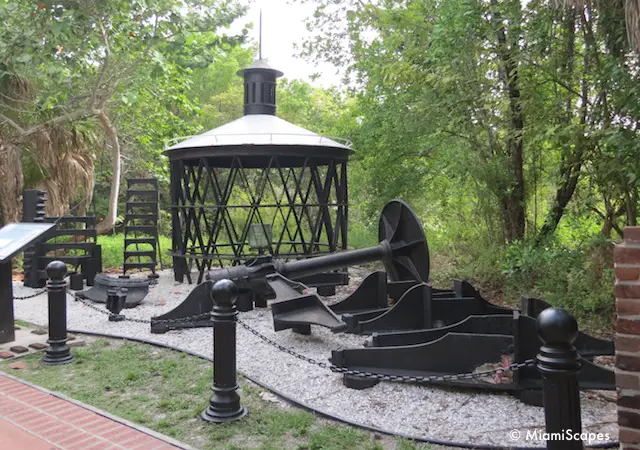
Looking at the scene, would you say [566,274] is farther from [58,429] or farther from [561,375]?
[58,429]

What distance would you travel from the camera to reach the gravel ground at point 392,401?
378 cm

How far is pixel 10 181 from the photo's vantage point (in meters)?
13.6

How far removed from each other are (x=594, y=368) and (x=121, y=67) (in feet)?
39.0

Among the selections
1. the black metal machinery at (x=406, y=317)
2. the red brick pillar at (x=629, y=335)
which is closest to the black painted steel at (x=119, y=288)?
the black metal machinery at (x=406, y=317)

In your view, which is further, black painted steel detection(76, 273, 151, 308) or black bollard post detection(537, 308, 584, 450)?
black painted steel detection(76, 273, 151, 308)

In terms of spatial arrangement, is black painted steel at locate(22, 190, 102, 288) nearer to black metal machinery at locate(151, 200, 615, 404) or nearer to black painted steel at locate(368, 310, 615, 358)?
black metal machinery at locate(151, 200, 615, 404)

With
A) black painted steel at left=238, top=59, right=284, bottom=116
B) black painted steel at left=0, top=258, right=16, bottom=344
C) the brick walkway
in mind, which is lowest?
the brick walkway

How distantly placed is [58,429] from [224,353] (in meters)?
1.28

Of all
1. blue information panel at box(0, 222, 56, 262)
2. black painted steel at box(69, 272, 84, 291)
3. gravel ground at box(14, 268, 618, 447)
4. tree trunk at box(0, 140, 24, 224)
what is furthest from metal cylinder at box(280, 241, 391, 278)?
tree trunk at box(0, 140, 24, 224)

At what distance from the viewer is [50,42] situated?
9.94 metres

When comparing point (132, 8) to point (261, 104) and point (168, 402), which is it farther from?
point (168, 402)

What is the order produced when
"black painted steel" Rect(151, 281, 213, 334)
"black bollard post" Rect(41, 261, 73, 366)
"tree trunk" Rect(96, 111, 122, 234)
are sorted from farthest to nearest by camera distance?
1. "tree trunk" Rect(96, 111, 122, 234)
2. "black painted steel" Rect(151, 281, 213, 334)
3. "black bollard post" Rect(41, 261, 73, 366)

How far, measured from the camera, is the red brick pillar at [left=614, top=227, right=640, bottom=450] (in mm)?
2627

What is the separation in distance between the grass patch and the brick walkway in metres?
0.16
